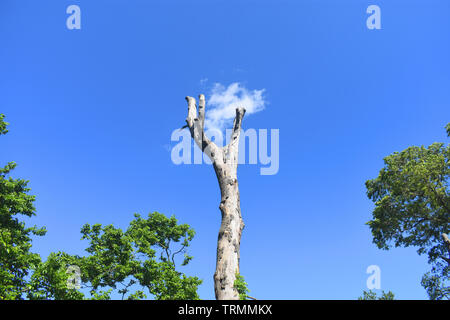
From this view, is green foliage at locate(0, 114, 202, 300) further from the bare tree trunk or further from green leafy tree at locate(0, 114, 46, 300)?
the bare tree trunk

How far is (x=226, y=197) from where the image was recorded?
26.1ft

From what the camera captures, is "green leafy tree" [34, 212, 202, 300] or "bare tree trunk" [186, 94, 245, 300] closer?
"bare tree trunk" [186, 94, 245, 300]

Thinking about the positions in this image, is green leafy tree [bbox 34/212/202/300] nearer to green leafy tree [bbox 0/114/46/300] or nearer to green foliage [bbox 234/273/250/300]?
green leafy tree [bbox 0/114/46/300]

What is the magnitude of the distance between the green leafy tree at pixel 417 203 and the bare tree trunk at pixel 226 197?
14.9 meters

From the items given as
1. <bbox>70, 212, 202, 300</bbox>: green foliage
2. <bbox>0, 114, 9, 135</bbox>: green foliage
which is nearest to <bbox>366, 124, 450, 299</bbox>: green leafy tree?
<bbox>70, 212, 202, 300</bbox>: green foliage

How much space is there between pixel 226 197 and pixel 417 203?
16.7 m

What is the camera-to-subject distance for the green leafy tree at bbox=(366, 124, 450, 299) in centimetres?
1800

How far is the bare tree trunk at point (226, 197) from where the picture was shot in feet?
21.9

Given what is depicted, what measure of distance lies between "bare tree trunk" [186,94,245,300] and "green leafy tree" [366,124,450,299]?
14.9 meters

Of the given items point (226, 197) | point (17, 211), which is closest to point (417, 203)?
point (226, 197)

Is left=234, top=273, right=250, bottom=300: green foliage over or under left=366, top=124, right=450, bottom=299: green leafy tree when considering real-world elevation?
under
